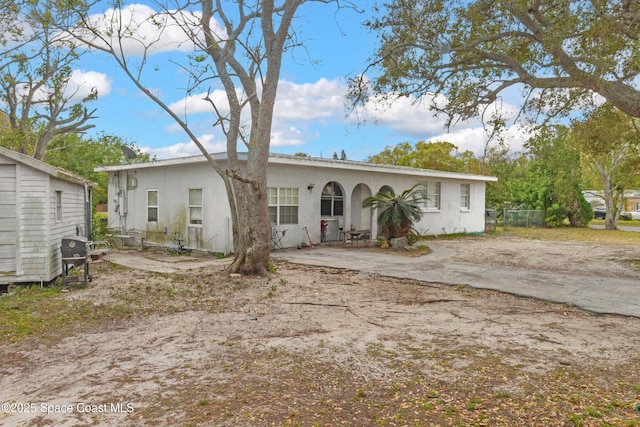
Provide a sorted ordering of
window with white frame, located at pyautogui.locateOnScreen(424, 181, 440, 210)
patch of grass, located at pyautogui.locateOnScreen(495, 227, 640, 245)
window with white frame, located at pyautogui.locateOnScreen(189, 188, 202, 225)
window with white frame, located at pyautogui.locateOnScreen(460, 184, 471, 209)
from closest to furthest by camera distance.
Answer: window with white frame, located at pyautogui.locateOnScreen(189, 188, 202, 225)
patch of grass, located at pyautogui.locateOnScreen(495, 227, 640, 245)
window with white frame, located at pyautogui.locateOnScreen(424, 181, 440, 210)
window with white frame, located at pyautogui.locateOnScreen(460, 184, 471, 209)

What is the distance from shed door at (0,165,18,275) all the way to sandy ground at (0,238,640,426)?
1.43m

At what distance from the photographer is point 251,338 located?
5711 millimetres

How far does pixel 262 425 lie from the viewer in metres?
3.42

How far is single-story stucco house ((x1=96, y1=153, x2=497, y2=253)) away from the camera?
14.2 meters

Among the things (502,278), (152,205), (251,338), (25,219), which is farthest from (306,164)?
(251,338)

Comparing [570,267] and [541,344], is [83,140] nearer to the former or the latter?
[570,267]

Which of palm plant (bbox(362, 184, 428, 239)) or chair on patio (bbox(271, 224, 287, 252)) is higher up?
palm plant (bbox(362, 184, 428, 239))

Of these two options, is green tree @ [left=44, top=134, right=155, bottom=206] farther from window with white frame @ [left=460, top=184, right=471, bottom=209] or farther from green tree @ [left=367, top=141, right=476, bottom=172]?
green tree @ [left=367, top=141, right=476, bottom=172]

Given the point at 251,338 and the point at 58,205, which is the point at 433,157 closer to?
the point at 58,205

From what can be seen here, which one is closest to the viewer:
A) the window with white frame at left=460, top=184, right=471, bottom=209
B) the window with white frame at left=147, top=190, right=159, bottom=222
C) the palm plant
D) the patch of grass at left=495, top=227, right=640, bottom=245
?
the palm plant

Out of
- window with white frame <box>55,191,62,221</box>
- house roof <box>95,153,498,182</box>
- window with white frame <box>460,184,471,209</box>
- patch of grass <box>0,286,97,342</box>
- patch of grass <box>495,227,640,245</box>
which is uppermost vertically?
house roof <box>95,153,498,182</box>

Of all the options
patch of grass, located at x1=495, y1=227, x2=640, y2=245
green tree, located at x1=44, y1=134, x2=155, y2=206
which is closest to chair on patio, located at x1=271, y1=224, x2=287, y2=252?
patch of grass, located at x1=495, y1=227, x2=640, y2=245

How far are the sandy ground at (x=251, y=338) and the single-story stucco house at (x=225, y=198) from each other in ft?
15.8

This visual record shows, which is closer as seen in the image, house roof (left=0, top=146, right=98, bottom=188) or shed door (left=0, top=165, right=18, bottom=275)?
house roof (left=0, top=146, right=98, bottom=188)
